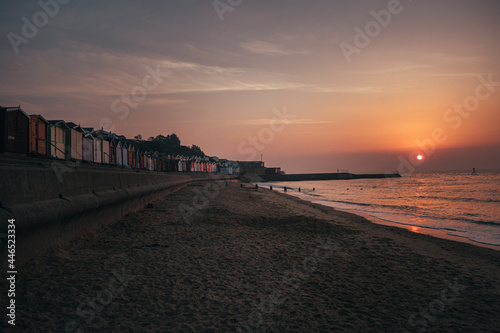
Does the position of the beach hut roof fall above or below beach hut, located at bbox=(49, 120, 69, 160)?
above

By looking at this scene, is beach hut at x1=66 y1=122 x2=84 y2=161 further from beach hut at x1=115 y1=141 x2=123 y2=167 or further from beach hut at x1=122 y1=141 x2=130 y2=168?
beach hut at x1=122 y1=141 x2=130 y2=168

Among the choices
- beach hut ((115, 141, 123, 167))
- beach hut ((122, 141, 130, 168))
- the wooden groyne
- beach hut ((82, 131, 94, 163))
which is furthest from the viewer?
the wooden groyne

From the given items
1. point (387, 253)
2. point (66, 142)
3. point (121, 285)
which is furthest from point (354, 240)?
point (66, 142)

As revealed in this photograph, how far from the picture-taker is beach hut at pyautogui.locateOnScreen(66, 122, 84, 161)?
1212 inches

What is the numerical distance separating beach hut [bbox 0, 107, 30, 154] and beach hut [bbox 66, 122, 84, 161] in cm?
529

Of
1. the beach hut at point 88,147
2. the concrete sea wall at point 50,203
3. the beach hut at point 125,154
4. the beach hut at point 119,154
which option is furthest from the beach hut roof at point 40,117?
the concrete sea wall at point 50,203

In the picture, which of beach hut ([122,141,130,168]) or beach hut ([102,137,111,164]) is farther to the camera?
beach hut ([122,141,130,168])

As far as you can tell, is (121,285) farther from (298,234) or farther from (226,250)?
(298,234)

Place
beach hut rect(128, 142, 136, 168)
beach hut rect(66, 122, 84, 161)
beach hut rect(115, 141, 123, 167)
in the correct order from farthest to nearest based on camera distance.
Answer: beach hut rect(128, 142, 136, 168), beach hut rect(115, 141, 123, 167), beach hut rect(66, 122, 84, 161)

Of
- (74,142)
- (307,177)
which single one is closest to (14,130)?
(74,142)

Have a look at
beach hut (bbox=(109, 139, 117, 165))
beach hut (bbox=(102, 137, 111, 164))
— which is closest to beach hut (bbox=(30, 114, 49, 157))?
beach hut (bbox=(102, 137, 111, 164))

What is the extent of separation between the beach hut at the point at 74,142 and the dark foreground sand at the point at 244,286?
25.6 meters

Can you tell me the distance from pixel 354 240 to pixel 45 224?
29.3ft

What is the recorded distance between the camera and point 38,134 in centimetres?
2662
